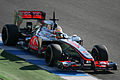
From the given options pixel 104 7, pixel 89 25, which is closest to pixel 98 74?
pixel 89 25

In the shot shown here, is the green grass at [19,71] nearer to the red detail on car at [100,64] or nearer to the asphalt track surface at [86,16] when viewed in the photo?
the red detail on car at [100,64]

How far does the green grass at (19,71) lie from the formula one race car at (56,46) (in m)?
0.94

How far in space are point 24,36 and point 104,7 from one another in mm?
14061

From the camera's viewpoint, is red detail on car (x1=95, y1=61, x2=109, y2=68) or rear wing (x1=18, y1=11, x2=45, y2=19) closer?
red detail on car (x1=95, y1=61, x2=109, y2=68)

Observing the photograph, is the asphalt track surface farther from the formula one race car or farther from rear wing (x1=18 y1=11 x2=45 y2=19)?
rear wing (x1=18 y1=11 x2=45 y2=19)

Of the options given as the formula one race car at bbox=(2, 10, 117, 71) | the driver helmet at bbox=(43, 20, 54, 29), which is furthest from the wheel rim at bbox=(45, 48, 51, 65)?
the driver helmet at bbox=(43, 20, 54, 29)

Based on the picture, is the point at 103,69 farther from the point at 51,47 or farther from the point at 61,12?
the point at 61,12

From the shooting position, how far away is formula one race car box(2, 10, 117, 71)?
17.6 m

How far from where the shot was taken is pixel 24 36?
22.6 m

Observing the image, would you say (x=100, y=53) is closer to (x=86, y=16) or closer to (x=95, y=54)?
(x=95, y=54)

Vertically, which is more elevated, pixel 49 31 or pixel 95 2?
pixel 95 2

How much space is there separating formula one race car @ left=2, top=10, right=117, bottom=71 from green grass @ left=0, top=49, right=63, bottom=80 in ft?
3.10

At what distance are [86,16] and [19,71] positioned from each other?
15898mm

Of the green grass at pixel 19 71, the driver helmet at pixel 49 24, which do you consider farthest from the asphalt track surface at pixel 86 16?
the green grass at pixel 19 71
